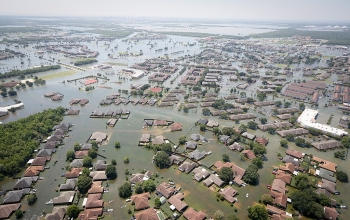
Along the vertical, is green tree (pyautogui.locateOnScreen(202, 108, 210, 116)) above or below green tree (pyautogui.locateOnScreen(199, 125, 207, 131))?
above

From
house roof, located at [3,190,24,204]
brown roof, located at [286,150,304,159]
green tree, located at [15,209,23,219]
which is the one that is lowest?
green tree, located at [15,209,23,219]

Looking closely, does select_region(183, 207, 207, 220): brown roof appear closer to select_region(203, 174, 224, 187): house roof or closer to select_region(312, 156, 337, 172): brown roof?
select_region(203, 174, 224, 187): house roof

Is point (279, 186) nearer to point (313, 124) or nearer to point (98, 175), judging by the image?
point (313, 124)

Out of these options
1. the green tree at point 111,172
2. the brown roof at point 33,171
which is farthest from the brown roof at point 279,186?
the brown roof at point 33,171

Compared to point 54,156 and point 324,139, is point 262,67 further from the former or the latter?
point 54,156

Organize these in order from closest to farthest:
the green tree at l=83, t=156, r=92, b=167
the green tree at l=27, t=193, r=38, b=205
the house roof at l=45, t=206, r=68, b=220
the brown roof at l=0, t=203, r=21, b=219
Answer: the house roof at l=45, t=206, r=68, b=220 → the brown roof at l=0, t=203, r=21, b=219 → the green tree at l=27, t=193, r=38, b=205 → the green tree at l=83, t=156, r=92, b=167

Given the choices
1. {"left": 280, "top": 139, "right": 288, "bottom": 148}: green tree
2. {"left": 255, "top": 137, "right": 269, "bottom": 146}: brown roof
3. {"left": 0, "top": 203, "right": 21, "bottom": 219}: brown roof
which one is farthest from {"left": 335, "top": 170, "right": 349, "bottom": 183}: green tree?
{"left": 0, "top": 203, "right": 21, "bottom": 219}: brown roof

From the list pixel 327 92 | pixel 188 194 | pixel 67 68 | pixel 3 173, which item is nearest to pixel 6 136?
pixel 3 173
